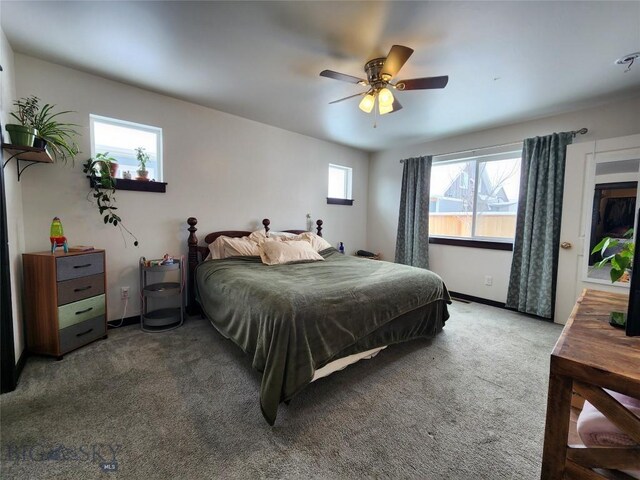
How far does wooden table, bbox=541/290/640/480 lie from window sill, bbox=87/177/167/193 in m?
3.28

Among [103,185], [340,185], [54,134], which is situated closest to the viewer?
[54,134]

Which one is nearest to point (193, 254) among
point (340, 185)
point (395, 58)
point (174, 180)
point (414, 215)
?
point (174, 180)

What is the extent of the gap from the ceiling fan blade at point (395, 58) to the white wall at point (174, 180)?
5.55 feet

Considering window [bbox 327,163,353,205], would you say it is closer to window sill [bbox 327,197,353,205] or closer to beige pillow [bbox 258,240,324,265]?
window sill [bbox 327,197,353,205]

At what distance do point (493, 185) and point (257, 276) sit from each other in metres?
3.41

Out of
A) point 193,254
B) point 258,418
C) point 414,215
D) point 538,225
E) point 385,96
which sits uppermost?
point 385,96

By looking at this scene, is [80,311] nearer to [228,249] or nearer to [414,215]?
[228,249]

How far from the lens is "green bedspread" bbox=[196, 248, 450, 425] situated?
4.88 ft

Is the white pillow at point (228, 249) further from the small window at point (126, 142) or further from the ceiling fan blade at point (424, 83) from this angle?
the ceiling fan blade at point (424, 83)

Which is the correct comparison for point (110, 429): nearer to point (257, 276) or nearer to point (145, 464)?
point (145, 464)

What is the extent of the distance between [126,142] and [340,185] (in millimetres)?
3215

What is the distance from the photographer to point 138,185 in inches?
105

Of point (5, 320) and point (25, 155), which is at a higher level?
point (25, 155)

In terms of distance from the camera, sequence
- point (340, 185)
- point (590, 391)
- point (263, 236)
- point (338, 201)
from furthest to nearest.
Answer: point (340, 185) → point (338, 201) → point (263, 236) → point (590, 391)
